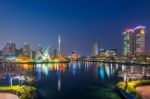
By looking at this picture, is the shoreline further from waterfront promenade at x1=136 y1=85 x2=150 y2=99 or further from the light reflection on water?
waterfront promenade at x1=136 y1=85 x2=150 y2=99

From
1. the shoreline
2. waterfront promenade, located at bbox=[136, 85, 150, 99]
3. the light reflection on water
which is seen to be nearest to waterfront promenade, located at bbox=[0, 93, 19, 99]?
the shoreline

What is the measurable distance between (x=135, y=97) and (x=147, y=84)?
60.0 feet

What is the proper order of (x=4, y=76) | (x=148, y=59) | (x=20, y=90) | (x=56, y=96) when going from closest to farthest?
1. (x=20, y=90)
2. (x=56, y=96)
3. (x=4, y=76)
4. (x=148, y=59)

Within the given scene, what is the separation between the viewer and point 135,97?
36344mm

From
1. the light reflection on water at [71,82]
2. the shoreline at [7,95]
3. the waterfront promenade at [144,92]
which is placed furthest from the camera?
the light reflection on water at [71,82]

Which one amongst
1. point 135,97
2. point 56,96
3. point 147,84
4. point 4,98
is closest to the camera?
point 135,97

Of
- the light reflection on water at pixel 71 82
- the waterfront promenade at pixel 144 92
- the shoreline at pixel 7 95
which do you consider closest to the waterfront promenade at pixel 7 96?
the shoreline at pixel 7 95

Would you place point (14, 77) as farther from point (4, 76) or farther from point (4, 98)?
point (4, 98)

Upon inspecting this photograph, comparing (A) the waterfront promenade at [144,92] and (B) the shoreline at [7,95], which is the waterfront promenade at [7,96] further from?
(A) the waterfront promenade at [144,92]

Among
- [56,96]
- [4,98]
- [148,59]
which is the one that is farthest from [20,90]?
[148,59]

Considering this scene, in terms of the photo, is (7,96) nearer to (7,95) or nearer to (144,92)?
(7,95)

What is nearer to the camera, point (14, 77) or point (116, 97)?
point (116, 97)

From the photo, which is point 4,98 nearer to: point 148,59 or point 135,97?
point 135,97

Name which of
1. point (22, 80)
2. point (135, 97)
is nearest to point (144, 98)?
point (135, 97)
